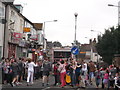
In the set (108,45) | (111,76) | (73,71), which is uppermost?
(108,45)

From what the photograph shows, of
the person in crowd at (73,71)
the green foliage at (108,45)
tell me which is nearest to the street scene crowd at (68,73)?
the person in crowd at (73,71)

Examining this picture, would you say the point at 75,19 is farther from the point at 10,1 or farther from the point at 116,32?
the point at 116,32

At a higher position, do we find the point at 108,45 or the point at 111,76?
the point at 108,45

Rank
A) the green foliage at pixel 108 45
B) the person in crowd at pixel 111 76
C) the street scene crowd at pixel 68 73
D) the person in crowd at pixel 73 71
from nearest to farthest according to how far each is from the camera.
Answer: the person in crowd at pixel 111 76 < the street scene crowd at pixel 68 73 < the person in crowd at pixel 73 71 < the green foliage at pixel 108 45

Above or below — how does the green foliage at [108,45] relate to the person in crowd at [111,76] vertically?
above

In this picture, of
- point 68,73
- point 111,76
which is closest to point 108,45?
point 68,73

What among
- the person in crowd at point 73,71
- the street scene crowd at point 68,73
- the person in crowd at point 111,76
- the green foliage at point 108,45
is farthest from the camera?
the green foliage at point 108,45

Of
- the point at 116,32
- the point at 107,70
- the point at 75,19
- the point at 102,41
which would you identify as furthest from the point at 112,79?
the point at 102,41

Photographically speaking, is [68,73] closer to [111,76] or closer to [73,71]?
[73,71]

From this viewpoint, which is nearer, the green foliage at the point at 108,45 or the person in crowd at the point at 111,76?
the person in crowd at the point at 111,76

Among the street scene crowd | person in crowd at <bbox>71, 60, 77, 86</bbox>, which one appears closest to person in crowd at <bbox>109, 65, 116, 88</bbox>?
the street scene crowd

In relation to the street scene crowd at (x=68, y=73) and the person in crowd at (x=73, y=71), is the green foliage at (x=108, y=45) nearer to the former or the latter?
the street scene crowd at (x=68, y=73)

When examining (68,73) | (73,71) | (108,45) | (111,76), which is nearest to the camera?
(111,76)

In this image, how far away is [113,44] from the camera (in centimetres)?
5578
